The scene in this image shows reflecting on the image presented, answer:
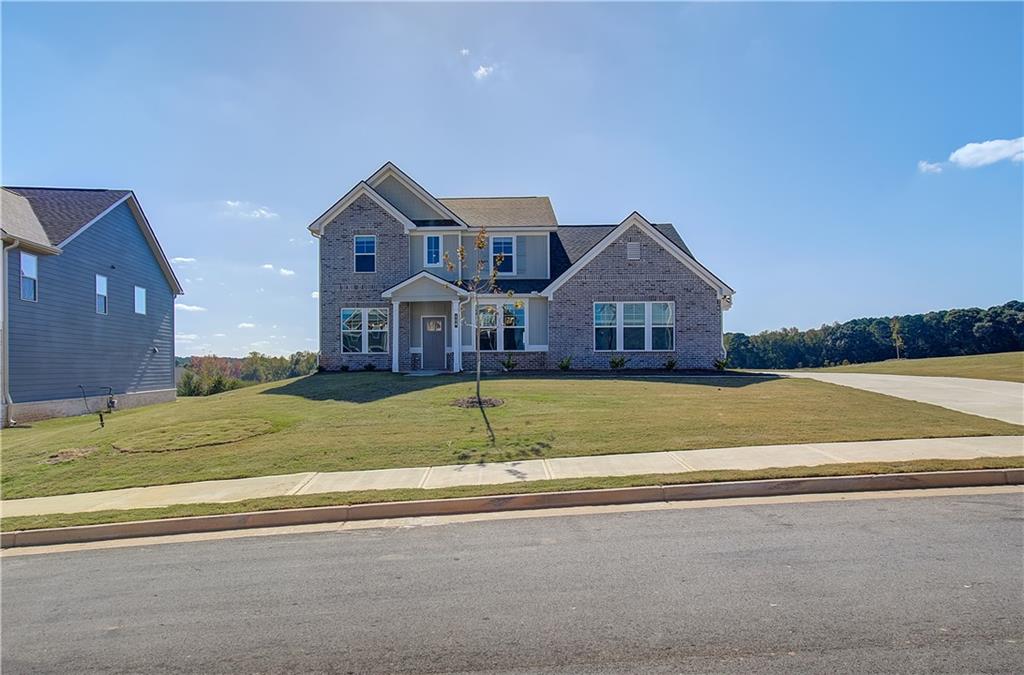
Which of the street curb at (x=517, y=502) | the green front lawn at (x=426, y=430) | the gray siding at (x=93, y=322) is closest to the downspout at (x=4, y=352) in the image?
the gray siding at (x=93, y=322)

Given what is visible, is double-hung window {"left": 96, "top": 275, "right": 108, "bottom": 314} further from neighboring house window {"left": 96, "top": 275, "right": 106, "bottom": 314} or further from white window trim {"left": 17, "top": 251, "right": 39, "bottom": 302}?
white window trim {"left": 17, "top": 251, "right": 39, "bottom": 302}

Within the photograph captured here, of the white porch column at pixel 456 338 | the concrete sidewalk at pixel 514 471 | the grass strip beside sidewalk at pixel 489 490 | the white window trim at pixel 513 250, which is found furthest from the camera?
the white window trim at pixel 513 250

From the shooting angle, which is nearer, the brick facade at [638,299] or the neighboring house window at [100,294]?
the neighboring house window at [100,294]

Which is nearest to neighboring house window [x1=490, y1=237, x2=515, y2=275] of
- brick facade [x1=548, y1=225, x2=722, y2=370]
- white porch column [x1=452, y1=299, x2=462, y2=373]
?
brick facade [x1=548, y1=225, x2=722, y2=370]

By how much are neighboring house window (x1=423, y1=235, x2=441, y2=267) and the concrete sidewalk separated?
52.9ft

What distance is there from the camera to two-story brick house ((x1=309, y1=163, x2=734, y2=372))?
76.7 feet

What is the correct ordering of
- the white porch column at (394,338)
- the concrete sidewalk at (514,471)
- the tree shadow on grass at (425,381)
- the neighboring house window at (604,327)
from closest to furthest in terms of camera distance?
the concrete sidewalk at (514,471)
the tree shadow on grass at (425,381)
the white porch column at (394,338)
the neighboring house window at (604,327)

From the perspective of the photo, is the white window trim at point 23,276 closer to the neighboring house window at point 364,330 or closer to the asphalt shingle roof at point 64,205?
the asphalt shingle roof at point 64,205

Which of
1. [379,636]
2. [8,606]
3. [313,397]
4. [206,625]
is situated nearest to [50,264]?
[313,397]

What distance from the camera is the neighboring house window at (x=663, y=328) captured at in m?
23.4

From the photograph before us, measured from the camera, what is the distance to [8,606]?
5352 millimetres

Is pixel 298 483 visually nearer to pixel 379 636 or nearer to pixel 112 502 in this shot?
pixel 112 502

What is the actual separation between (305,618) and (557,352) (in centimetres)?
1914

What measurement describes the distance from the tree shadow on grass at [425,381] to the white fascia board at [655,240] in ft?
11.3
